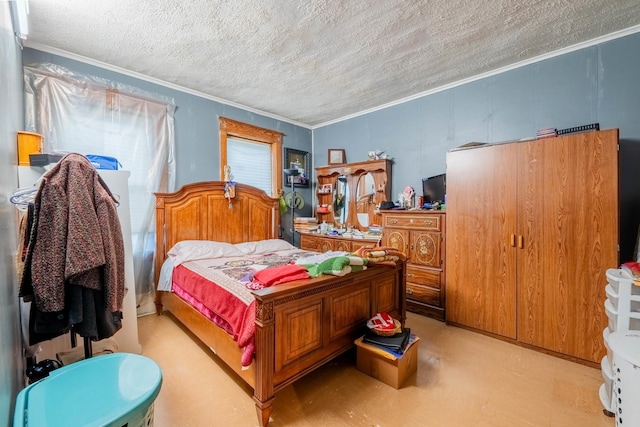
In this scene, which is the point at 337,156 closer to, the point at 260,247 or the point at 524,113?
the point at 260,247

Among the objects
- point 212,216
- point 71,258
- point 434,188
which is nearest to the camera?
point 71,258

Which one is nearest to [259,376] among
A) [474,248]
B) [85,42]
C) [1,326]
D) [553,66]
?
[1,326]

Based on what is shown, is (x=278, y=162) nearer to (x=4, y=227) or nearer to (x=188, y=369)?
(x=188, y=369)

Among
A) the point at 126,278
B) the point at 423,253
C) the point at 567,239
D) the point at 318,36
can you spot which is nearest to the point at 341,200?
the point at 423,253

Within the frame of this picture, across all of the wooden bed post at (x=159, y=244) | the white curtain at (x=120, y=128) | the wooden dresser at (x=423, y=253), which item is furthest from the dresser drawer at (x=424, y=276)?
the white curtain at (x=120, y=128)

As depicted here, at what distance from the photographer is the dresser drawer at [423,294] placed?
307 centimetres

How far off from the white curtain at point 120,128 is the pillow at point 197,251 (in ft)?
1.36

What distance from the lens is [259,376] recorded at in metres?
1.55

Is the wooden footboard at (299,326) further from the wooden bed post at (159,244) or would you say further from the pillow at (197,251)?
the wooden bed post at (159,244)

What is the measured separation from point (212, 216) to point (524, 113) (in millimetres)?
3821

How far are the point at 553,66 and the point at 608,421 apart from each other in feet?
9.79

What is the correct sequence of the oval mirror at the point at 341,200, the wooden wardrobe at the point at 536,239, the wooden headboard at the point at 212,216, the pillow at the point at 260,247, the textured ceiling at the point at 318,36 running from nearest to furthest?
1. the textured ceiling at the point at 318,36
2. the wooden wardrobe at the point at 536,239
3. the wooden headboard at the point at 212,216
4. the pillow at the point at 260,247
5. the oval mirror at the point at 341,200

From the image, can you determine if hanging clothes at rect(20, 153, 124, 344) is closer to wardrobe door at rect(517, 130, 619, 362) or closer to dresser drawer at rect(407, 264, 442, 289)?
dresser drawer at rect(407, 264, 442, 289)

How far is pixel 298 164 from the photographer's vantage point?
4.79 meters
